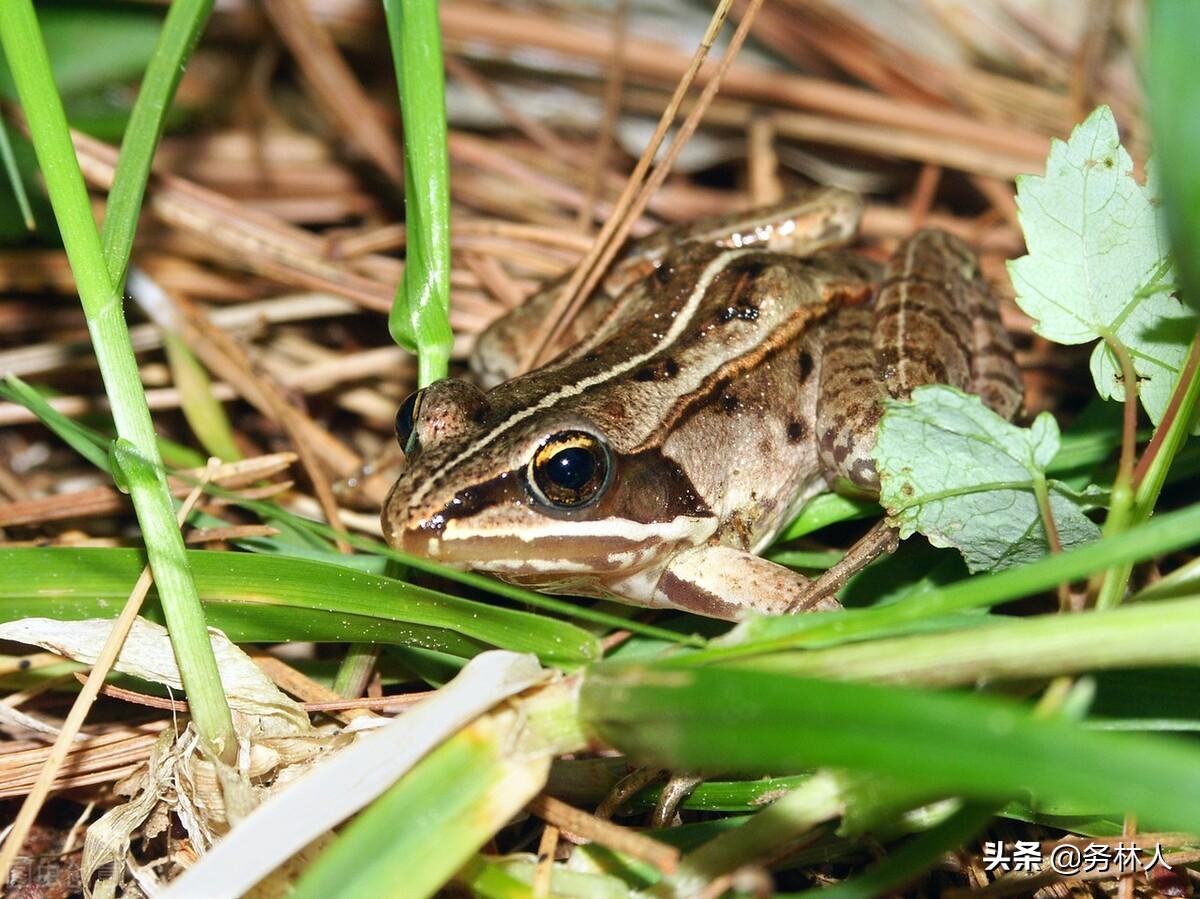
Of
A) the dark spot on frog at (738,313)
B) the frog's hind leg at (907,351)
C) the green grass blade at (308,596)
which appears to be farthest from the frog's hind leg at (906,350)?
the green grass blade at (308,596)

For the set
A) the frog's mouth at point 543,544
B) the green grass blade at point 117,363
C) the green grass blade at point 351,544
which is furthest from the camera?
the frog's mouth at point 543,544

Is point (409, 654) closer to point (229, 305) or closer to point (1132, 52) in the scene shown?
point (229, 305)

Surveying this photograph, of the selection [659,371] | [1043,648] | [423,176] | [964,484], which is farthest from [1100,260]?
[423,176]

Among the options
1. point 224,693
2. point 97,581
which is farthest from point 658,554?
point 97,581

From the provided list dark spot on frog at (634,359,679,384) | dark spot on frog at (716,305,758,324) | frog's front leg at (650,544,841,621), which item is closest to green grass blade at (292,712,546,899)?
frog's front leg at (650,544,841,621)

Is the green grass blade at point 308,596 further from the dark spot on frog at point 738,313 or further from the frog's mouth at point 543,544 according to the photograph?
the dark spot on frog at point 738,313

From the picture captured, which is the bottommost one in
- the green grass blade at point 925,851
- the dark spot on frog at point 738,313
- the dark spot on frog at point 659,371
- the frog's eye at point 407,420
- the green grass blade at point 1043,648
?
the green grass blade at point 925,851

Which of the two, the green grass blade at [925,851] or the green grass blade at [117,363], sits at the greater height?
the green grass blade at [117,363]
